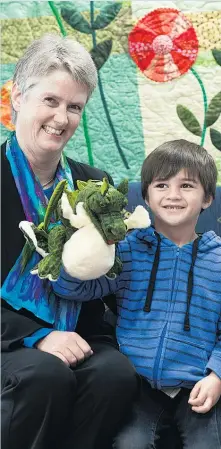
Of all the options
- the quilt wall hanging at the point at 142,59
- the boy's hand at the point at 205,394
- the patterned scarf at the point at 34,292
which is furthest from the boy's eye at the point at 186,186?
the quilt wall hanging at the point at 142,59

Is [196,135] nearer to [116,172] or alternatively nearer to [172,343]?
[116,172]

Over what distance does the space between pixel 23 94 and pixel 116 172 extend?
0.83 m

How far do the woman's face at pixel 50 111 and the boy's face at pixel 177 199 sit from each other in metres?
0.27

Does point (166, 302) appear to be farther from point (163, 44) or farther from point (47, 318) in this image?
point (163, 44)

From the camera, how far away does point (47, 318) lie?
1.50m

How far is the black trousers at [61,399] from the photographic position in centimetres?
133

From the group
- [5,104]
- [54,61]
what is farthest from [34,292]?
[5,104]

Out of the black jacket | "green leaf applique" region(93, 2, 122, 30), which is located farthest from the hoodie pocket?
→ "green leaf applique" region(93, 2, 122, 30)

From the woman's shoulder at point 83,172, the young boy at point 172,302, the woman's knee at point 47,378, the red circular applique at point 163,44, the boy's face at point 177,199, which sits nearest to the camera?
the woman's knee at point 47,378

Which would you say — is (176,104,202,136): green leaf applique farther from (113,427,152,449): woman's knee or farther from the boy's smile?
(113,427,152,449): woman's knee

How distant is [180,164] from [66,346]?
521 mm

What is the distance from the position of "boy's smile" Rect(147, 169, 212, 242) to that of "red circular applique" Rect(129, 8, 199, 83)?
0.86 metres

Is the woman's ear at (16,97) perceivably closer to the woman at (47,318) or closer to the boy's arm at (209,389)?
the woman at (47,318)

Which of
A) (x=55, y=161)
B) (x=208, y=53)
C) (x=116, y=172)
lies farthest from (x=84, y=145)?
(x=55, y=161)
